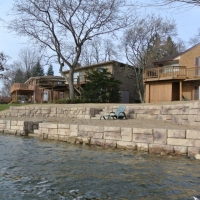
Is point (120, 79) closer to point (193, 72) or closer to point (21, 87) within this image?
point (193, 72)

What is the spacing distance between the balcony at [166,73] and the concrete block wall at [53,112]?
8759 millimetres

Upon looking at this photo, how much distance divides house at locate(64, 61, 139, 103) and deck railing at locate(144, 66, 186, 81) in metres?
8.02

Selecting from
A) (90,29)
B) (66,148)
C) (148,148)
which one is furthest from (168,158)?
(90,29)

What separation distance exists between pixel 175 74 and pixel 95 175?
→ 17959 millimetres

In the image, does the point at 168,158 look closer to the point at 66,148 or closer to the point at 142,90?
the point at 66,148

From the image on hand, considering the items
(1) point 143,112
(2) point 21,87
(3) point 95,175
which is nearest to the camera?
(3) point 95,175

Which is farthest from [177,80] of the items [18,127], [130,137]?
[130,137]

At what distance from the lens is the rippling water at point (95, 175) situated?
4758mm

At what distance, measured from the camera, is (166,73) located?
75.0 feet

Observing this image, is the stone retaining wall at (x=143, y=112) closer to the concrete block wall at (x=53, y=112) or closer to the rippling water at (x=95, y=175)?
the concrete block wall at (x=53, y=112)

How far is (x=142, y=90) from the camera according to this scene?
3538 centimetres

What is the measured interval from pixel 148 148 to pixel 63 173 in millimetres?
3326

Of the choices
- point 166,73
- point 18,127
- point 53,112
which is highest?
point 166,73

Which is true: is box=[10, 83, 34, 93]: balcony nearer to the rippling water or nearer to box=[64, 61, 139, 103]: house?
box=[64, 61, 139, 103]: house
